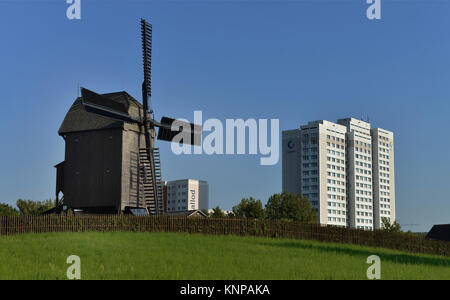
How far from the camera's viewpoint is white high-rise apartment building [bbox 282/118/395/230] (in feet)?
498

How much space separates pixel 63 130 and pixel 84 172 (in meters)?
3.93

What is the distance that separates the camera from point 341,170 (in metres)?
159

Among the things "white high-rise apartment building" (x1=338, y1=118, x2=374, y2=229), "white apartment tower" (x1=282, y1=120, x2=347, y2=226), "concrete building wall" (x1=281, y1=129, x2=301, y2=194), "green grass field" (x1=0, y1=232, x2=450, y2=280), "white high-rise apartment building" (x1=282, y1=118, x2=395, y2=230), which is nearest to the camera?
"green grass field" (x1=0, y1=232, x2=450, y2=280)

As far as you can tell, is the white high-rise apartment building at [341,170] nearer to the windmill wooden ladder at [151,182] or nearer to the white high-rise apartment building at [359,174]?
the white high-rise apartment building at [359,174]

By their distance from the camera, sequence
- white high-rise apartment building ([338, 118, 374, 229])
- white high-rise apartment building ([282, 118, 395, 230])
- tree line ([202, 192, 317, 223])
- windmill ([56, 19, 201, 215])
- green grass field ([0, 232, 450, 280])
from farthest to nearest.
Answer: white high-rise apartment building ([338, 118, 374, 229]), white high-rise apartment building ([282, 118, 395, 230]), tree line ([202, 192, 317, 223]), windmill ([56, 19, 201, 215]), green grass field ([0, 232, 450, 280])

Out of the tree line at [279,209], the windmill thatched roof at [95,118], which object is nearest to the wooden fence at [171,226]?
the windmill thatched roof at [95,118]

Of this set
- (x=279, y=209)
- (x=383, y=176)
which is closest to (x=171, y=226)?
(x=279, y=209)

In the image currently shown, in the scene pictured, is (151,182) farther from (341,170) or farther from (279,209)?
(341,170)

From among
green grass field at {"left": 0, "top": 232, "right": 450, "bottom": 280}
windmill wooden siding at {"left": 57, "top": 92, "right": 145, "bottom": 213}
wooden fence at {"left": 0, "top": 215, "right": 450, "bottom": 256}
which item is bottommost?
green grass field at {"left": 0, "top": 232, "right": 450, "bottom": 280}

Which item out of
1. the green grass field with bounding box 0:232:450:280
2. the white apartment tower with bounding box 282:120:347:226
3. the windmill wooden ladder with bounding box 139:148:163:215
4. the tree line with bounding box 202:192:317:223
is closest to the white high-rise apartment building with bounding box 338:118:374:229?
the white apartment tower with bounding box 282:120:347:226

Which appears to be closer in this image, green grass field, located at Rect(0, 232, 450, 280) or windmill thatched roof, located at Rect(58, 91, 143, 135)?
green grass field, located at Rect(0, 232, 450, 280)

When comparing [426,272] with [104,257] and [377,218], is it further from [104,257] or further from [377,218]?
[377,218]

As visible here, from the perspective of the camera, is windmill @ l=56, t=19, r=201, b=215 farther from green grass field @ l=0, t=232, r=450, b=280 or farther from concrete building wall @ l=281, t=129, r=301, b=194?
concrete building wall @ l=281, t=129, r=301, b=194

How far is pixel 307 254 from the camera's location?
78.9ft
